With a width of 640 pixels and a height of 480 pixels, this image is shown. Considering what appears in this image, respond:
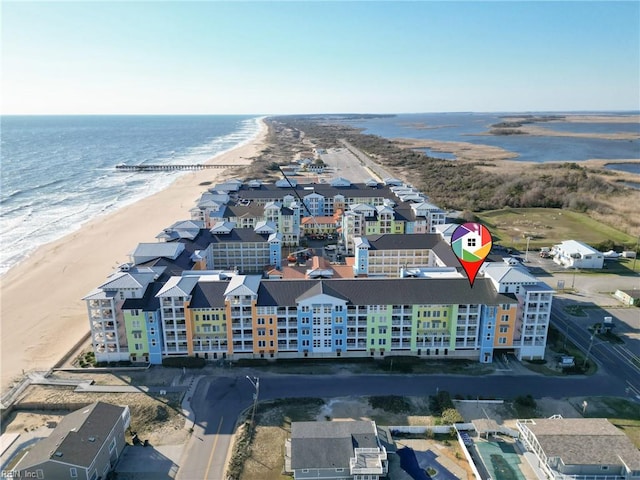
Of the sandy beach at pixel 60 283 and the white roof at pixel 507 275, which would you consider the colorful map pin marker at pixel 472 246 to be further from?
the sandy beach at pixel 60 283

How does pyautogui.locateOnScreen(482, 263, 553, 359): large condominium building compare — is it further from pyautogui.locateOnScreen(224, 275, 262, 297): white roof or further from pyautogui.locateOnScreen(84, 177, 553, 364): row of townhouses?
pyautogui.locateOnScreen(224, 275, 262, 297): white roof

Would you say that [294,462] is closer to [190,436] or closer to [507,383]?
[190,436]

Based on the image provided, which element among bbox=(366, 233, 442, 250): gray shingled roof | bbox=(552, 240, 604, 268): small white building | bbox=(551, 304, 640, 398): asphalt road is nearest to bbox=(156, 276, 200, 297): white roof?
bbox=(366, 233, 442, 250): gray shingled roof

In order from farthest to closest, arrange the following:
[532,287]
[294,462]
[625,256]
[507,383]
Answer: [625,256] < [532,287] < [507,383] < [294,462]

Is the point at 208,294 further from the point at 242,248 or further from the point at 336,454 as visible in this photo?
the point at 242,248

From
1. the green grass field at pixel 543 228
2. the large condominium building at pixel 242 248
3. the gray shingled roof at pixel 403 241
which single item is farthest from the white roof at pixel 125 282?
the green grass field at pixel 543 228

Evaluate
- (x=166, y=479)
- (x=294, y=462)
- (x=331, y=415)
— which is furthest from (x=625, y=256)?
(x=166, y=479)
